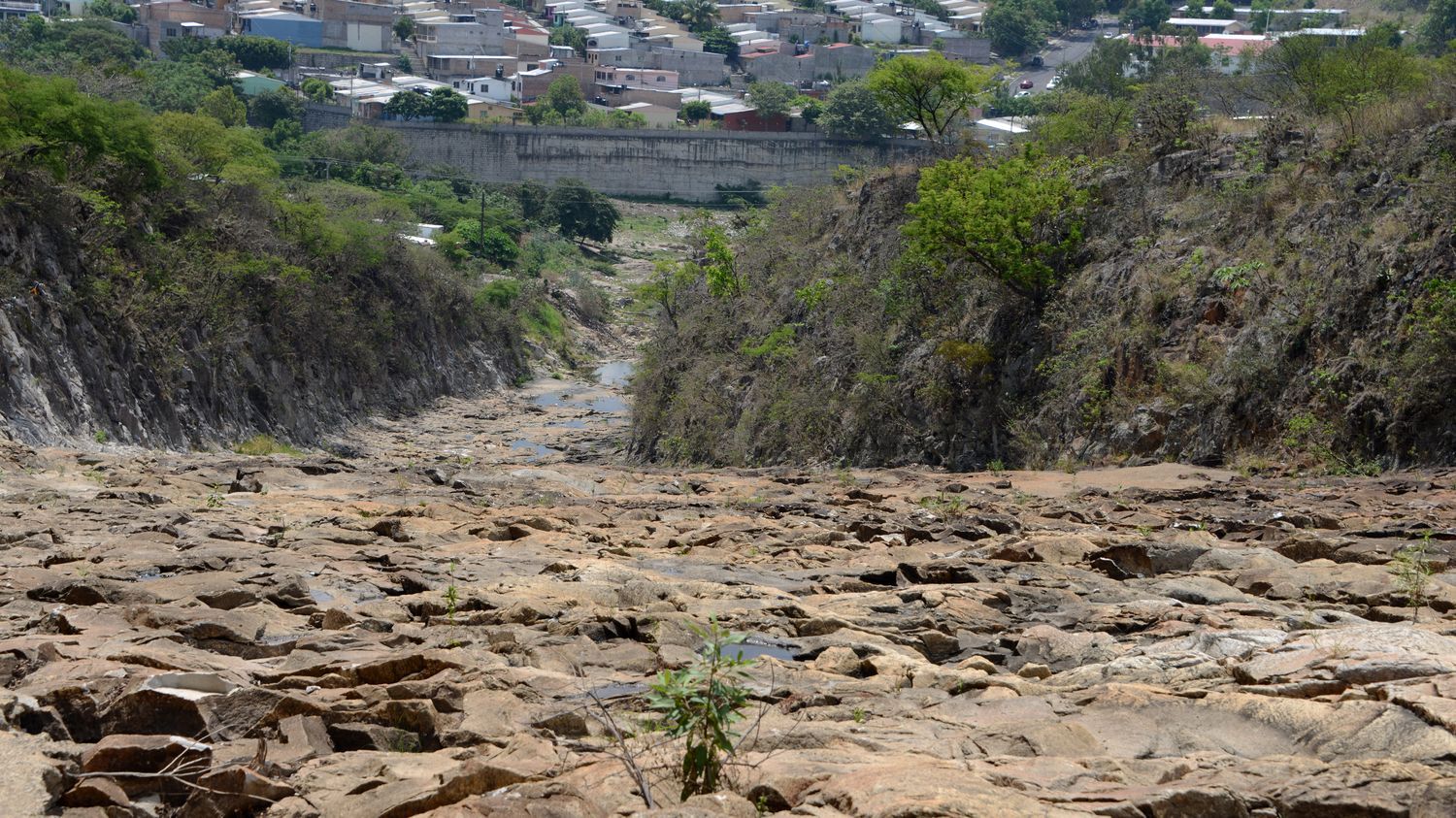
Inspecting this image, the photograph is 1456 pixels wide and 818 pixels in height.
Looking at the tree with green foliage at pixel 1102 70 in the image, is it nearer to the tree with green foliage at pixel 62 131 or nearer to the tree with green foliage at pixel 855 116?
the tree with green foliage at pixel 855 116

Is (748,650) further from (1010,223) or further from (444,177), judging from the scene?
(444,177)

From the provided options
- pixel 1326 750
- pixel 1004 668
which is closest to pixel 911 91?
pixel 1004 668

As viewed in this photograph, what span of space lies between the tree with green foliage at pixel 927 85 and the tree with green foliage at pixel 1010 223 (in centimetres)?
868

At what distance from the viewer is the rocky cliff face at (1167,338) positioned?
21.3 meters

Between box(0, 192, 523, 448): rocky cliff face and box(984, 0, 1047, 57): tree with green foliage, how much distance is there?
103852 millimetres

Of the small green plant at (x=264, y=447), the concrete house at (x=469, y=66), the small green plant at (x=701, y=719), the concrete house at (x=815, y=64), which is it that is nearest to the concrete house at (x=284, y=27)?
the concrete house at (x=469, y=66)

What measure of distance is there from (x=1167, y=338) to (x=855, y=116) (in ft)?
246

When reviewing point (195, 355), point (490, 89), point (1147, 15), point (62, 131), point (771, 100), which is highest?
point (1147, 15)

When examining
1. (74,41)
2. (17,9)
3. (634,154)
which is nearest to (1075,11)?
(634,154)

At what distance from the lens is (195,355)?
37.7 meters

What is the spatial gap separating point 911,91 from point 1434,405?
864 inches

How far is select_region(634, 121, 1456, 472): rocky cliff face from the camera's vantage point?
21.3m

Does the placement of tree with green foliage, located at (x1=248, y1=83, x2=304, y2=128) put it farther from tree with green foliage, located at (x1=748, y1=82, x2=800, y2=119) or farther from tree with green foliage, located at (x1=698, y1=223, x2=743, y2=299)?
tree with green foliage, located at (x1=698, y1=223, x2=743, y2=299)

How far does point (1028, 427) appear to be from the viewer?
27.4 metres
